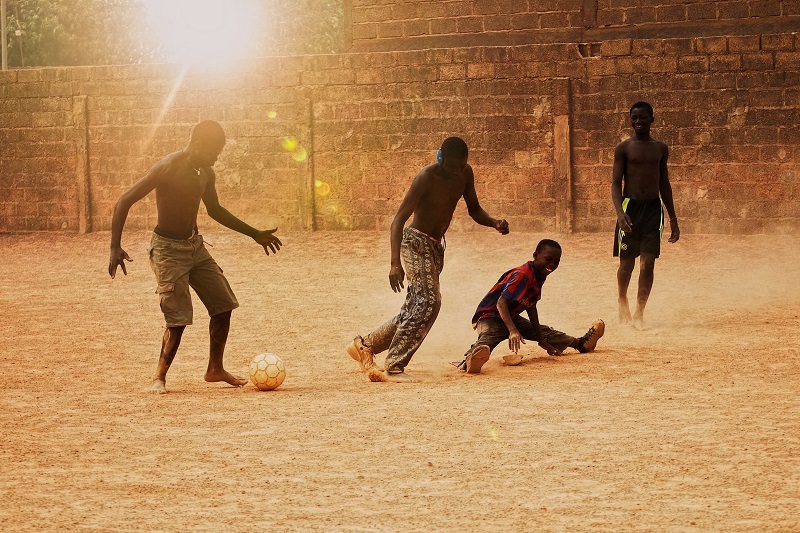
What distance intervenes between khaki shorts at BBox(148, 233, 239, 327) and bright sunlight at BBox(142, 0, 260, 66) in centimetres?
3510

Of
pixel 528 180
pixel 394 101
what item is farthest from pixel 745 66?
pixel 394 101

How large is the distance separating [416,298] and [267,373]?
40.9 inches

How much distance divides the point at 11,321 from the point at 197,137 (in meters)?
4.57

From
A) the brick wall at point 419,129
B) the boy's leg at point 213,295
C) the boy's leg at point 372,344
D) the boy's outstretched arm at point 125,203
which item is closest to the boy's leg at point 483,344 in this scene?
A: the boy's leg at point 372,344

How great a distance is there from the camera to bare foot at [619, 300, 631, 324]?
32.7 ft

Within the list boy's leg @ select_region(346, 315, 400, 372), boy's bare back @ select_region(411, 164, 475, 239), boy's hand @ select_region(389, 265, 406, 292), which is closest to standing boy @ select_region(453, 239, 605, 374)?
boy's leg @ select_region(346, 315, 400, 372)

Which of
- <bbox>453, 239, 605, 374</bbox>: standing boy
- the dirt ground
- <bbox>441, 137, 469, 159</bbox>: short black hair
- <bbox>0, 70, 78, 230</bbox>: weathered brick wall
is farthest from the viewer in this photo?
<bbox>0, 70, 78, 230</bbox>: weathered brick wall

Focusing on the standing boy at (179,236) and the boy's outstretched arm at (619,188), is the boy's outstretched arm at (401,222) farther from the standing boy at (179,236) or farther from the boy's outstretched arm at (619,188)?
the boy's outstretched arm at (619,188)

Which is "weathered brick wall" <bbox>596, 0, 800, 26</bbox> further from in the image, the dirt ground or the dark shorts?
the dark shorts

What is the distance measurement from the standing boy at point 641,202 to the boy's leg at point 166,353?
12.6 feet

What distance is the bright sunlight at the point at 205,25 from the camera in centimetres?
4291

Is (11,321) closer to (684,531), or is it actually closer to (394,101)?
(394,101)

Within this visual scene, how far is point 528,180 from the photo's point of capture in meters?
15.8

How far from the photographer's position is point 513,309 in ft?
26.8
